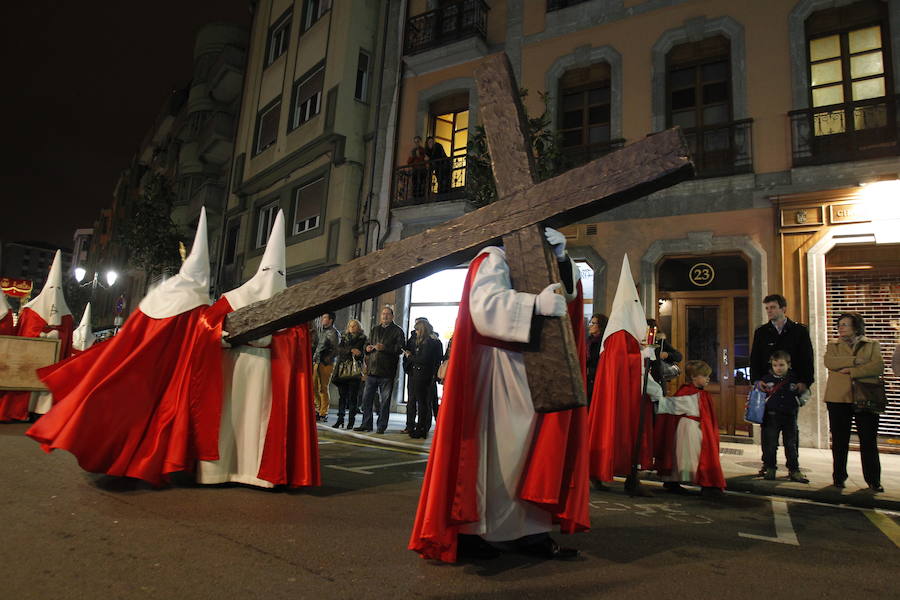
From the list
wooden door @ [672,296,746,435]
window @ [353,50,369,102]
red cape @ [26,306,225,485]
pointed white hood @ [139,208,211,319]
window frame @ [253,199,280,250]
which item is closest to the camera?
red cape @ [26,306,225,485]

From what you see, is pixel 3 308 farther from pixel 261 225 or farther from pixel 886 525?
pixel 261 225

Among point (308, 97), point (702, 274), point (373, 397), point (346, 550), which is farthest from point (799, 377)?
point (308, 97)

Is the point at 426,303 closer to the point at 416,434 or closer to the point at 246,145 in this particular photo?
the point at 416,434

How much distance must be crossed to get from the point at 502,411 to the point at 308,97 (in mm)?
17172

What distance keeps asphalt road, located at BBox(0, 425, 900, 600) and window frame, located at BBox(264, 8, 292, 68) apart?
62.2 feet

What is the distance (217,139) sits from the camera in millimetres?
23359

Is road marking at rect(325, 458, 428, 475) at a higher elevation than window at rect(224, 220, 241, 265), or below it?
below

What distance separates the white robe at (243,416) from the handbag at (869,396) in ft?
18.7

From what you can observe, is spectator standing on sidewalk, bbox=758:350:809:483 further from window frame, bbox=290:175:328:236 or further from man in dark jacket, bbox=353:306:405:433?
window frame, bbox=290:175:328:236

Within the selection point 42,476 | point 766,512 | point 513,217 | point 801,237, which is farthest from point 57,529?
point 801,237

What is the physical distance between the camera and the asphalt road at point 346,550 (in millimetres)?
2330

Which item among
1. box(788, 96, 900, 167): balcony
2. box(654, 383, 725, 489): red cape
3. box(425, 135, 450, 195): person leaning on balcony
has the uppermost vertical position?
box(425, 135, 450, 195): person leaning on balcony

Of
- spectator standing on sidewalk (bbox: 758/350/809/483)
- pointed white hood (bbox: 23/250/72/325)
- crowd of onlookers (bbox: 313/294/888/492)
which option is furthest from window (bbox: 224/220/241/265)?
→ spectator standing on sidewalk (bbox: 758/350/809/483)

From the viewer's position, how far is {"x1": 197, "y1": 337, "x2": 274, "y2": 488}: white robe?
13.6ft
